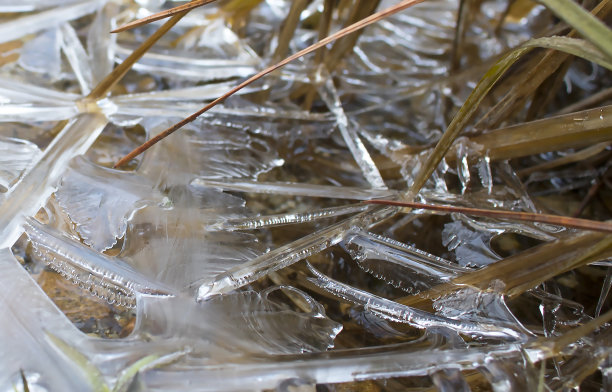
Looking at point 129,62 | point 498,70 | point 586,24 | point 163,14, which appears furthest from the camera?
point 129,62

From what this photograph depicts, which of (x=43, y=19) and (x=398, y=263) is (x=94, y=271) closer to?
(x=398, y=263)

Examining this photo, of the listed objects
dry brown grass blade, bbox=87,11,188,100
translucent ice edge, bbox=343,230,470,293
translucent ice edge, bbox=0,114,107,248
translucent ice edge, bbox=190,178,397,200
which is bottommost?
translucent ice edge, bbox=343,230,470,293

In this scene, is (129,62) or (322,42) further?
(129,62)

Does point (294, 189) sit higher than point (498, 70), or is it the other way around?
point (498, 70)

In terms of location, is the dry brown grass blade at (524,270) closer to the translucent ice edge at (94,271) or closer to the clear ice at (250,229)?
the clear ice at (250,229)

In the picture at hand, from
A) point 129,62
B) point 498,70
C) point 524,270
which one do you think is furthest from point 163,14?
point 524,270

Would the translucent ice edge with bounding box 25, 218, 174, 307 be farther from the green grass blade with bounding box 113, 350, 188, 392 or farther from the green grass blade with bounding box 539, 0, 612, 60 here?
the green grass blade with bounding box 539, 0, 612, 60

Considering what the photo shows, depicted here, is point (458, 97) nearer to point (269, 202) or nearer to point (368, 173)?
point (368, 173)

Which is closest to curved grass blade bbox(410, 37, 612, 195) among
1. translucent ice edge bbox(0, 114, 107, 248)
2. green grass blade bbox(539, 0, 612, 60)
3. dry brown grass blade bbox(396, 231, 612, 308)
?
green grass blade bbox(539, 0, 612, 60)
